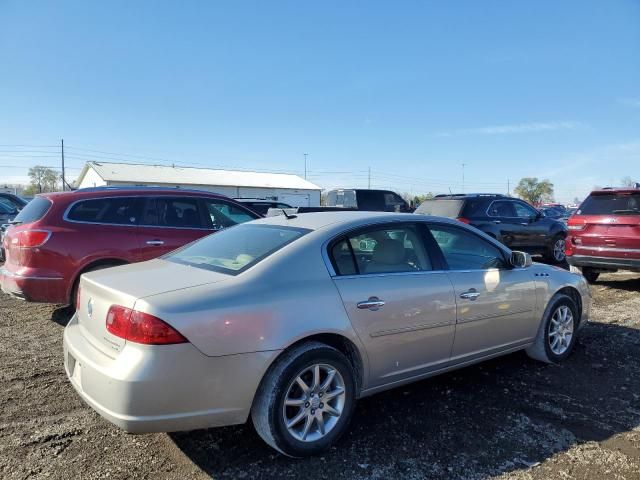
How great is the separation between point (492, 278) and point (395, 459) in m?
1.81

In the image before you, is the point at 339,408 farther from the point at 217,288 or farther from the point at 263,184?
the point at 263,184

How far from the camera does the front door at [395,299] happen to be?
3.27 meters

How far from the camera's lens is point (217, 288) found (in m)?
2.82

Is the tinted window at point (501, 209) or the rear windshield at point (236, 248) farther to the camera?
the tinted window at point (501, 209)

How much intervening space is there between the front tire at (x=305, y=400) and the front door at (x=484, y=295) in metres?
1.14

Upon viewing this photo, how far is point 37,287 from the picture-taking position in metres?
5.40

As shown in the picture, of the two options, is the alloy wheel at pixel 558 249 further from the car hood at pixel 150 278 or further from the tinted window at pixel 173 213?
the car hood at pixel 150 278

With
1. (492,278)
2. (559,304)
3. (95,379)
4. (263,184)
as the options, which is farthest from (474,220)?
(263,184)

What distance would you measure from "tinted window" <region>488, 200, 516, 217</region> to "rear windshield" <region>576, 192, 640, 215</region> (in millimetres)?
2192

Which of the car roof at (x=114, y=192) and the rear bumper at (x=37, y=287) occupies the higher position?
the car roof at (x=114, y=192)

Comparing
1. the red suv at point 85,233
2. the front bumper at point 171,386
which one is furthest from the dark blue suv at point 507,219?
the front bumper at point 171,386

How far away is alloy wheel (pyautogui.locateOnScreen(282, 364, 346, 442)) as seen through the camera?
296cm

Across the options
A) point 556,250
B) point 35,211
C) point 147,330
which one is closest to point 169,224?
point 35,211

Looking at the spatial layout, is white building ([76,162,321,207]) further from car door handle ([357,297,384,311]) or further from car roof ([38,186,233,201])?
car door handle ([357,297,384,311])
